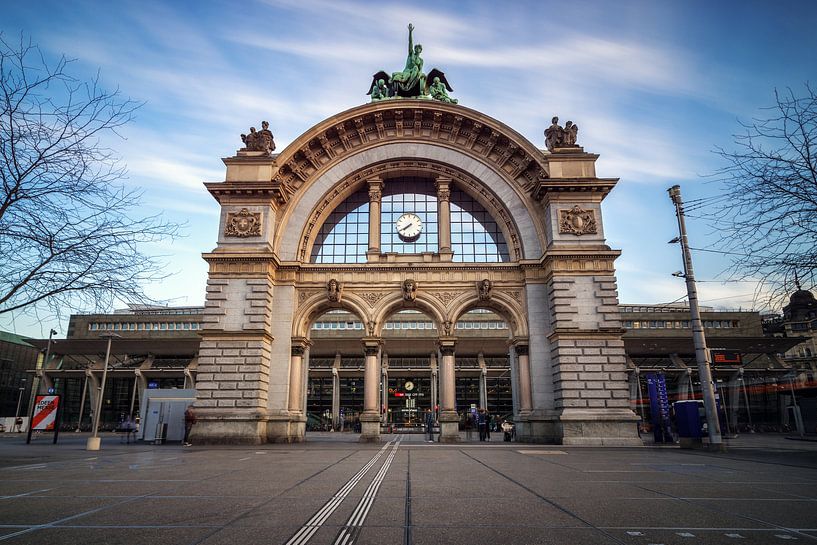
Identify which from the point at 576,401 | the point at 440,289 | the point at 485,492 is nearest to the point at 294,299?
the point at 440,289

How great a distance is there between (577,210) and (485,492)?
23446 mm

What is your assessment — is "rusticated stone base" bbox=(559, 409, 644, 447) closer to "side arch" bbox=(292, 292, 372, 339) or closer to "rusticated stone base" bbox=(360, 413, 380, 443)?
"rusticated stone base" bbox=(360, 413, 380, 443)

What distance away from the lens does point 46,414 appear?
24641 mm

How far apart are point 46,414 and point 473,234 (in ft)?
80.4

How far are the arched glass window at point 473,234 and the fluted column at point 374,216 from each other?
465cm

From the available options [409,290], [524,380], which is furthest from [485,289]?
[524,380]

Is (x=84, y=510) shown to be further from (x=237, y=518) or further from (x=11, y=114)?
(x=11, y=114)

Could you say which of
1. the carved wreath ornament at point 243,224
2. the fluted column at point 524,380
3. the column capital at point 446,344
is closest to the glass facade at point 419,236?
the carved wreath ornament at point 243,224

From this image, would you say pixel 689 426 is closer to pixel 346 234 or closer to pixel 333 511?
pixel 346 234

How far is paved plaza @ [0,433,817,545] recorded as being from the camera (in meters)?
5.05

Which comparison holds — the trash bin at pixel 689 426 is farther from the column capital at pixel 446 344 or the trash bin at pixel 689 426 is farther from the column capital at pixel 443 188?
the column capital at pixel 443 188

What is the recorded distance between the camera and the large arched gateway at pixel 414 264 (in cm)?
2684

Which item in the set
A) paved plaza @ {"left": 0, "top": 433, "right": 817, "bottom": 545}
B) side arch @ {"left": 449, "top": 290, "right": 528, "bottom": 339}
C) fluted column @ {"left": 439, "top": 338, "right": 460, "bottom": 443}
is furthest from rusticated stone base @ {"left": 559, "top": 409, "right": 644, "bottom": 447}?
paved plaza @ {"left": 0, "top": 433, "right": 817, "bottom": 545}

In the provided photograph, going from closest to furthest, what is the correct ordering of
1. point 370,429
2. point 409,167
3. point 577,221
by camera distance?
point 370,429 < point 577,221 < point 409,167
